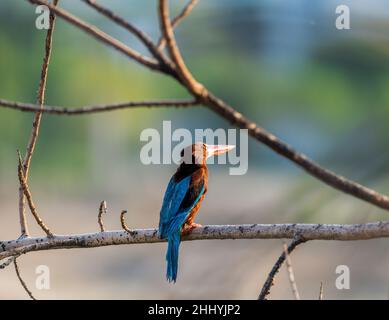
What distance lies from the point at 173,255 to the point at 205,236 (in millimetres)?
469

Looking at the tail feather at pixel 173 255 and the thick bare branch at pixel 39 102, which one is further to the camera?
the tail feather at pixel 173 255

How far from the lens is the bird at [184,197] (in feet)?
6.46

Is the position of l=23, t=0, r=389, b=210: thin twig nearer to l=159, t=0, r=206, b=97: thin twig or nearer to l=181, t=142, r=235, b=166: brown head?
l=159, t=0, r=206, b=97: thin twig

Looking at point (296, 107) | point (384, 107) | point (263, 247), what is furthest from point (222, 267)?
point (296, 107)

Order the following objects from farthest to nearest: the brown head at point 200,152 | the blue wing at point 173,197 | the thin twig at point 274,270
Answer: the brown head at point 200,152 < the blue wing at point 173,197 < the thin twig at point 274,270

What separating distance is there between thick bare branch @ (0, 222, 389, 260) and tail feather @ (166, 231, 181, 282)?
24cm

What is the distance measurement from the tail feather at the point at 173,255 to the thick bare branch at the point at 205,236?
0.24 m

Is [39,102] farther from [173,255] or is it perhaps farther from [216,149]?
[216,149]

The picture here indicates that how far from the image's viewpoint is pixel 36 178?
1026 cm

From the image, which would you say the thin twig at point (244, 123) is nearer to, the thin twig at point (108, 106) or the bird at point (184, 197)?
the thin twig at point (108, 106)

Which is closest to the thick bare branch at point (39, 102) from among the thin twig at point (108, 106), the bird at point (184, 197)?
the bird at point (184, 197)

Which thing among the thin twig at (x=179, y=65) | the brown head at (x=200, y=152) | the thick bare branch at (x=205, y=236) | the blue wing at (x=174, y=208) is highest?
the brown head at (x=200, y=152)

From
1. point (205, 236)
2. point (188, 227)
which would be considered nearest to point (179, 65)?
point (205, 236)

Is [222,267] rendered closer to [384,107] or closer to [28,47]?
[384,107]
